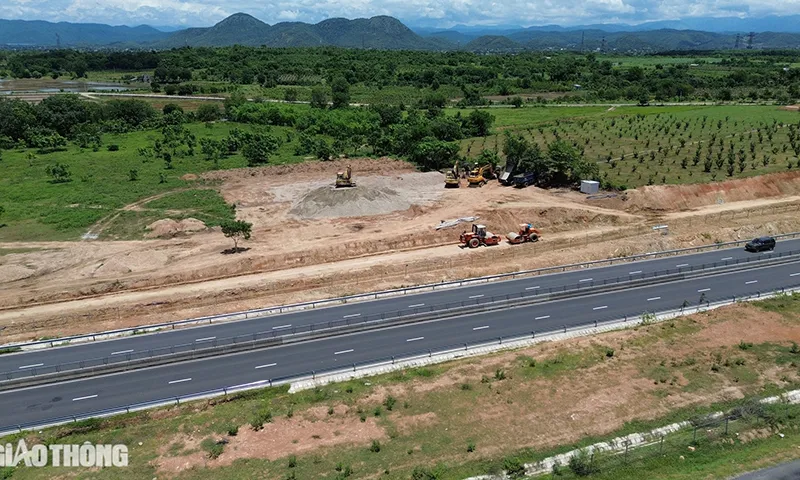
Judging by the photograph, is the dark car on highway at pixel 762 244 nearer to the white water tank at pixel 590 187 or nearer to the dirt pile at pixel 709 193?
the dirt pile at pixel 709 193

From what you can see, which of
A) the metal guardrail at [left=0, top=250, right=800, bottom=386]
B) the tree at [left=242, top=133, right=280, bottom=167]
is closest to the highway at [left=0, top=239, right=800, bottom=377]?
the metal guardrail at [left=0, top=250, right=800, bottom=386]

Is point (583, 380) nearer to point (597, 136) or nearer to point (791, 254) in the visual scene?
point (791, 254)

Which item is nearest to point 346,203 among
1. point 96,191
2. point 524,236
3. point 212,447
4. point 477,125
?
point 524,236

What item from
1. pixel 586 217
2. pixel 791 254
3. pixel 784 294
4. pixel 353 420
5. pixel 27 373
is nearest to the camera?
pixel 353 420

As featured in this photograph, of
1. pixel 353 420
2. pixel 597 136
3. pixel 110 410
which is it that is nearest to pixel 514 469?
pixel 353 420

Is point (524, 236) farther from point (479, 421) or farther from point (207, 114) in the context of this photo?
point (207, 114)

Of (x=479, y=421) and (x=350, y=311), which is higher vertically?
(x=479, y=421)

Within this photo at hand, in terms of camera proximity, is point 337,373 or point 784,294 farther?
point 784,294
